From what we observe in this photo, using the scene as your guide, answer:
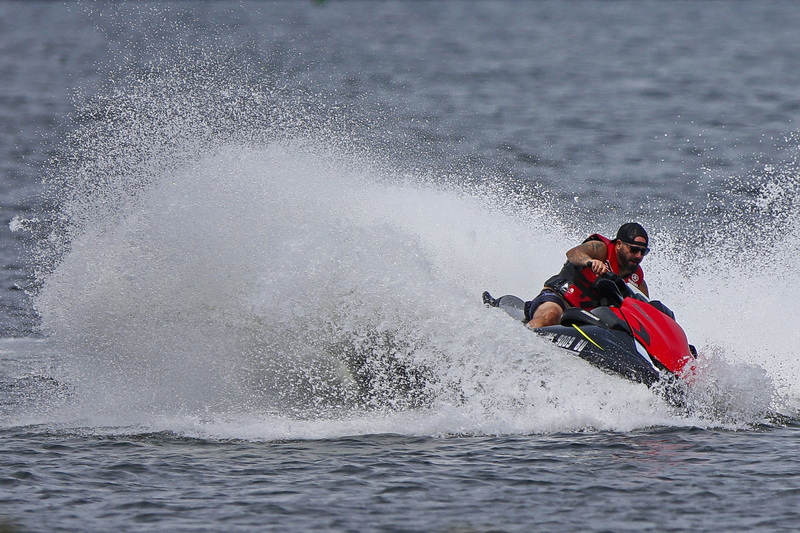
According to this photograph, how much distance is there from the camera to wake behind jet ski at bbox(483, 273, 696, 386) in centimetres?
893

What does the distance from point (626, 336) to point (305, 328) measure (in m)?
2.74

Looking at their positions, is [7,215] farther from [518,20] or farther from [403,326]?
[518,20]

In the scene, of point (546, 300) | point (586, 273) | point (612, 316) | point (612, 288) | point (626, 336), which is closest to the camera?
point (626, 336)

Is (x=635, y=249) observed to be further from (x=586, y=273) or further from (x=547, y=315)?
(x=547, y=315)

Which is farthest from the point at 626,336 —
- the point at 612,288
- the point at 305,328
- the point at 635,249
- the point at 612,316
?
the point at 305,328

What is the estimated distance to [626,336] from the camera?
910cm

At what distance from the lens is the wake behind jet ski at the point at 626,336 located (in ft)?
29.3

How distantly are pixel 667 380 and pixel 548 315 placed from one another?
1293mm

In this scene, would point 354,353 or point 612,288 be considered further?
point 354,353

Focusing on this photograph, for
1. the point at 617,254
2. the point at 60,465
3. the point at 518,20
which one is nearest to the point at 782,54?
the point at 518,20

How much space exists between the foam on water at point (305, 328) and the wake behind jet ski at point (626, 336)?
0.13 m

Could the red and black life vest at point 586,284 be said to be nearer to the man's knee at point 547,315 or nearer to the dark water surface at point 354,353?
the man's knee at point 547,315

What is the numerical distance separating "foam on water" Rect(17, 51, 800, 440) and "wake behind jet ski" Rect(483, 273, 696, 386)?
133 millimetres

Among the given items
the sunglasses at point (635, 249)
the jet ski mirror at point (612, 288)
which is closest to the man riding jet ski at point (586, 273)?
the sunglasses at point (635, 249)
